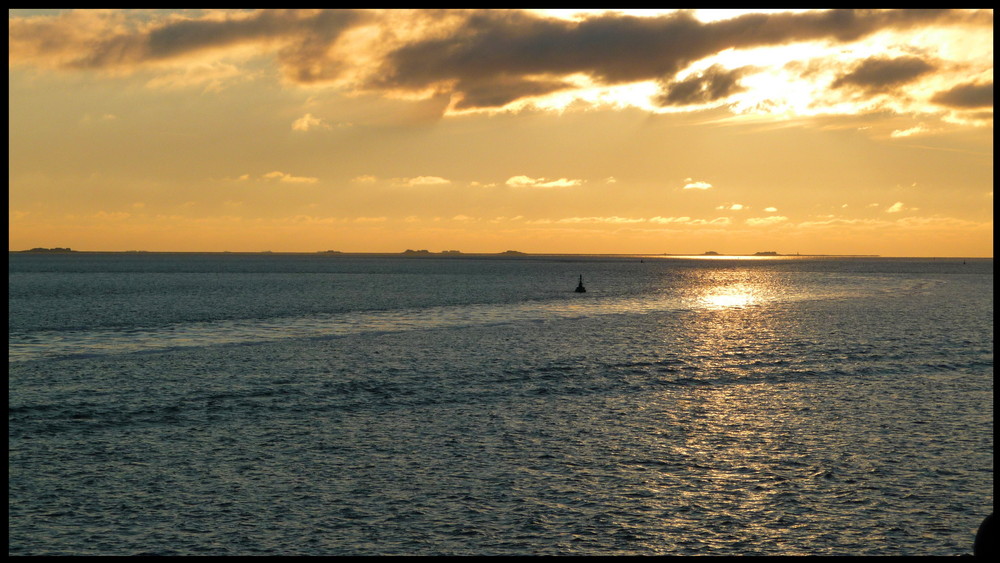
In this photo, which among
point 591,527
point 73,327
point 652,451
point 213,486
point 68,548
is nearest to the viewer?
point 68,548

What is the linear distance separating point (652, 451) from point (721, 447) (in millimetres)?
2456

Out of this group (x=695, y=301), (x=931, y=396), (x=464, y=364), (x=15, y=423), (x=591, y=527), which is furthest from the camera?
(x=695, y=301)

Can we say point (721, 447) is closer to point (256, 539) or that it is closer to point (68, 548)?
point (256, 539)

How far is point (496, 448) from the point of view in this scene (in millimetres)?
25875

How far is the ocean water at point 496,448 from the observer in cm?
1833

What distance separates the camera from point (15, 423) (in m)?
29.6

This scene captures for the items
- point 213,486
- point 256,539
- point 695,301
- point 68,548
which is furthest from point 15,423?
point 695,301

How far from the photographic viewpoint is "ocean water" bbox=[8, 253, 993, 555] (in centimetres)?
1833

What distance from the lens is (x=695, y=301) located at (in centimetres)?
12050

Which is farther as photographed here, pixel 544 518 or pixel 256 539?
pixel 544 518

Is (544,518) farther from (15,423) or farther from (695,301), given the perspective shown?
(695,301)

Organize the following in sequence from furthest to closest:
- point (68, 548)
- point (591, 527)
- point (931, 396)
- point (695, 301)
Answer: point (695, 301) → point (931, 396) → point (591, 527) → point (68, 548)

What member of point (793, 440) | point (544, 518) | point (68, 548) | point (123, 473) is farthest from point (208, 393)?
point (793, 440)

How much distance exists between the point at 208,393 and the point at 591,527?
23519mm
